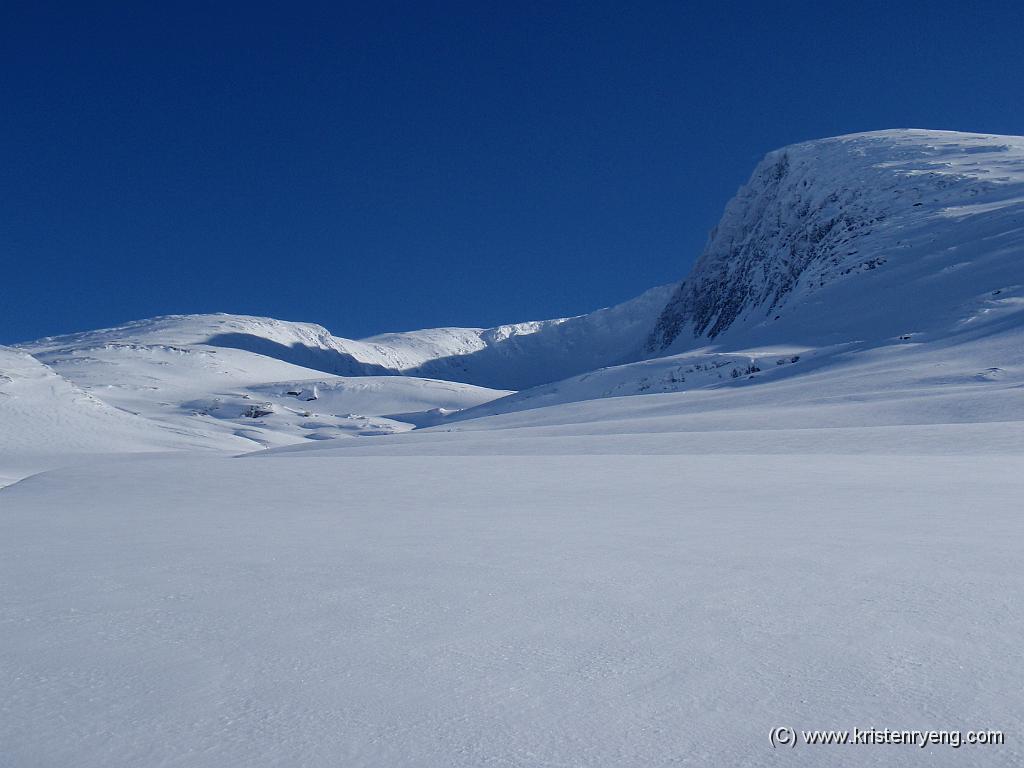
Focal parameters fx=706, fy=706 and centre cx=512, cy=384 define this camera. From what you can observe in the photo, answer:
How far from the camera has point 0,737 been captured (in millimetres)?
2240

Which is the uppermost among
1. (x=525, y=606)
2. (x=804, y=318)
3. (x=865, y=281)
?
(x=865, y=281)

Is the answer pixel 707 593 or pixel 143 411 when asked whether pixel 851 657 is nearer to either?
pixel 707 593

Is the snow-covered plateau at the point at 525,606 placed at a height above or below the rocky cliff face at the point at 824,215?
below

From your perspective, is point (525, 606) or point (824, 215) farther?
point (824, 215)

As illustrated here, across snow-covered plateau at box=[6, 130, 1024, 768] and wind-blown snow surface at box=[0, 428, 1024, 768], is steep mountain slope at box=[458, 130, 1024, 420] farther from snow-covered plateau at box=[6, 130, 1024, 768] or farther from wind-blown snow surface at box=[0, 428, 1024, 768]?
wind-blown snow surface at box=[0, 428, 1024, 768]

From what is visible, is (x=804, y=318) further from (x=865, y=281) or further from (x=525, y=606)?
(x=525, y=606)

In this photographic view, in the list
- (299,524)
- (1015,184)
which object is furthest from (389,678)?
(1015,184)

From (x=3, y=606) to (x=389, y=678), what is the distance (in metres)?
2.39

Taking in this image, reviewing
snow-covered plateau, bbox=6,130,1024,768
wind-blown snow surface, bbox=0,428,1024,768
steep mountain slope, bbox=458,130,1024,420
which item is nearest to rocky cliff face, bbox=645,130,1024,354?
steep mountain slope, bbox=458,130,1024,420

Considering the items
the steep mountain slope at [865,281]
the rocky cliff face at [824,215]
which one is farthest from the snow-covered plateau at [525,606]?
the rocky cliff face at [824,215]

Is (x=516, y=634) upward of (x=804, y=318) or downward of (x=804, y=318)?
downward

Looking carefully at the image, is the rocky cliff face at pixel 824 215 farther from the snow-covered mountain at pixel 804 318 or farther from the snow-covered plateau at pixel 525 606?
the snow-covered plateau at pixel 525 606

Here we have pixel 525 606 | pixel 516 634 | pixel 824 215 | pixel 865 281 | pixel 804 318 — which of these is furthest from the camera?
pixel 824 215

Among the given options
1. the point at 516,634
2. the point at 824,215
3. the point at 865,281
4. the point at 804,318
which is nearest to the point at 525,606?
the point at 516,634
